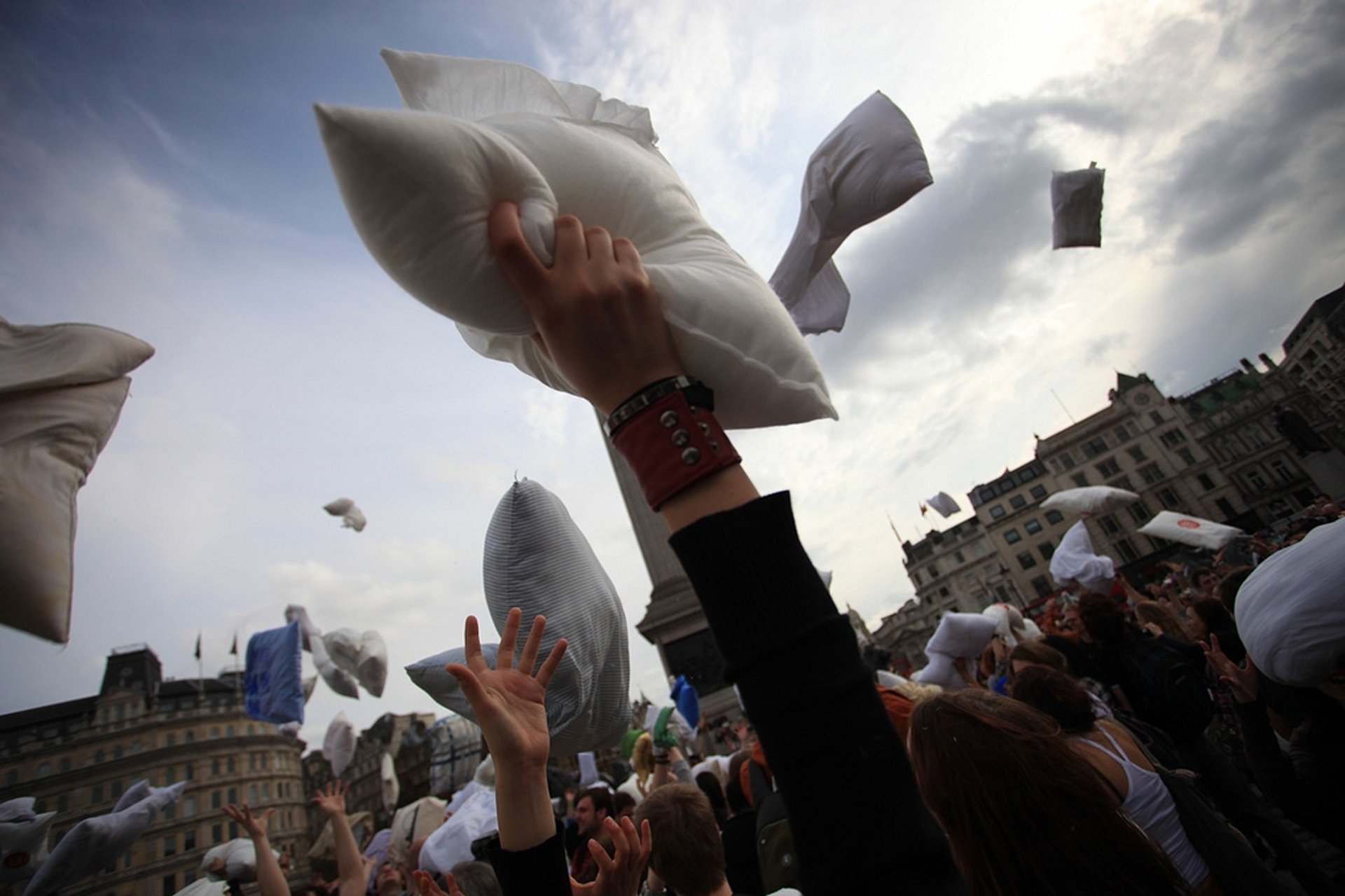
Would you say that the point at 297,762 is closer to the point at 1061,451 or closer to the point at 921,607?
the point at 921,607

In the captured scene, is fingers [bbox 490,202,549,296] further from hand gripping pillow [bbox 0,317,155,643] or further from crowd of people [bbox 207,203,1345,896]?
hand gripping pillow [bbox 0,317,155,643]

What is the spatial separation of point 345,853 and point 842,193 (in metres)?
4.81

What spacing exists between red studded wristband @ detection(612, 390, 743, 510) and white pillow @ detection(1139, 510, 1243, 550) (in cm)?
1486

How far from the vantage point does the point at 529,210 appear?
2.82ft

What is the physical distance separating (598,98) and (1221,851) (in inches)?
120

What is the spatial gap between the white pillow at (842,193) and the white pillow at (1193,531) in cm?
1244

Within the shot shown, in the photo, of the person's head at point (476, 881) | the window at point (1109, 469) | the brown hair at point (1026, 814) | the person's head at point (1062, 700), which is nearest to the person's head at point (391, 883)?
the person's head at point (476, 881)

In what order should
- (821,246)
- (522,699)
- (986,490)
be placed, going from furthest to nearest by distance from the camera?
(986,490)
(821,246)
(522,699)

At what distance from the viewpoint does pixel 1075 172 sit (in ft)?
14.4

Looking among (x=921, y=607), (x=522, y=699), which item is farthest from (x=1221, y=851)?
(x=921, y=607)

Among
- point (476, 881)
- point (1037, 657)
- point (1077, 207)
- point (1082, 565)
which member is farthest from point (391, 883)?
point (1082, 565)

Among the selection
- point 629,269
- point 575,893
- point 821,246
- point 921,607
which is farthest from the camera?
point 921,607

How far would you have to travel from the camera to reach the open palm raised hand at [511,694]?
4.56ft

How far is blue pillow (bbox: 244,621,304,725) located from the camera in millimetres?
8109
